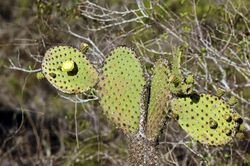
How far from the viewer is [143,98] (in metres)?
3.66

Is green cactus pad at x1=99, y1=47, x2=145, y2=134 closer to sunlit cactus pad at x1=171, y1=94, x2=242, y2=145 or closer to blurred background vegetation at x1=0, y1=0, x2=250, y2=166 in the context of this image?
sunlit cactus pad at x1=171, y1=94, x2=242, y2=145

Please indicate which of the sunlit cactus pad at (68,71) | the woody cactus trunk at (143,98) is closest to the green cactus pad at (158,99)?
the woody cactus trunk at (143,98)

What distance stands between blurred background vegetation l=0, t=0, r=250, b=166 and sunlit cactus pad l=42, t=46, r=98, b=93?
887mm

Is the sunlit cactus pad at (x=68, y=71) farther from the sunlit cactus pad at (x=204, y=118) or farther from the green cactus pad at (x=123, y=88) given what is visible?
the sunlit cactus pad at (x=204, y=118)

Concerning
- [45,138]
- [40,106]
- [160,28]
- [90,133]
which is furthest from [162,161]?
[40,106]

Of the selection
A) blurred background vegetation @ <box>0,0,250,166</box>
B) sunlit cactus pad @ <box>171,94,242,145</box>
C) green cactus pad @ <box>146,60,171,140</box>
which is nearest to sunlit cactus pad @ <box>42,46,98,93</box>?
green cactus pad @ <box>146,60,171,140</box>

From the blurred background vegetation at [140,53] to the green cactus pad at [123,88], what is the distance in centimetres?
79

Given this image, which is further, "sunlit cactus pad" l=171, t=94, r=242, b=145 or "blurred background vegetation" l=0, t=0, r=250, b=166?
"blurred background vegetation" l=0, t=0, r=250, b=166

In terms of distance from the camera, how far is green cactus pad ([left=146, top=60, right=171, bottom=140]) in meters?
3.56

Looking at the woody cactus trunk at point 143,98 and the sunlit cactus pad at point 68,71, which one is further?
the sunlit cactus pad at point 68,71

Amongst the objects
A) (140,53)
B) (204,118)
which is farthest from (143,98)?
(140,53)

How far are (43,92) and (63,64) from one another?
18.0ft

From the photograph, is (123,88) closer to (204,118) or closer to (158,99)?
(158,99)

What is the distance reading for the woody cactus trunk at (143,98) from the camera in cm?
353
